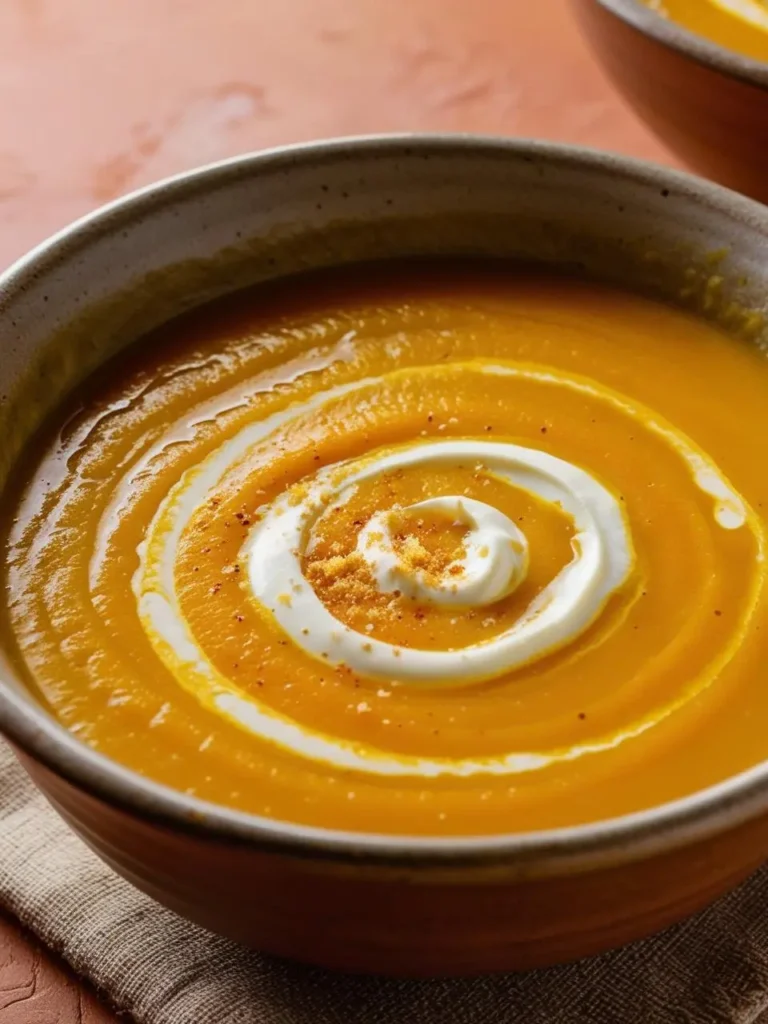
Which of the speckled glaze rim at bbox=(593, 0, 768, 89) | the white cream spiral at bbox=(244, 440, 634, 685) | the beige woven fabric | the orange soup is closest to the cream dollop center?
the white cream spiral at bbox=(244, 440, 634, 685)

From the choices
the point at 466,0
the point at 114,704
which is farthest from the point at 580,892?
the point at 466,0

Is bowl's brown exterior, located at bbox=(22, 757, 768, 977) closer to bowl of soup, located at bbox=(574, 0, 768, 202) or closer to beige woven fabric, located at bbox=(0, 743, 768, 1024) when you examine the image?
beige woven fabric, located at bbox=(0, 743, 768, 1024)

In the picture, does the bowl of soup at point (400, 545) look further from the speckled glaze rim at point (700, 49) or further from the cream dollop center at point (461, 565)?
the speckled glaze rim at point (700, 49)

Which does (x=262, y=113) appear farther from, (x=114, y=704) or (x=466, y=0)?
(x=114, y=704)

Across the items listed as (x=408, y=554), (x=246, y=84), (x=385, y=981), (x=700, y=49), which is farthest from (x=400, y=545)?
(x=246, y=84)

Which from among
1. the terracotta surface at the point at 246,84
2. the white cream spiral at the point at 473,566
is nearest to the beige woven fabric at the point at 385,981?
the white cream spiral at the point at 473,566

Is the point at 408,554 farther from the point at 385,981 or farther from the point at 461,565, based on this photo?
the point at 385,981

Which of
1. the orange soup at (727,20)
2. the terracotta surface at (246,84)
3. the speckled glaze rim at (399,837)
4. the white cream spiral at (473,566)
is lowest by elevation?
the speckled glaze rim at (399,837)
